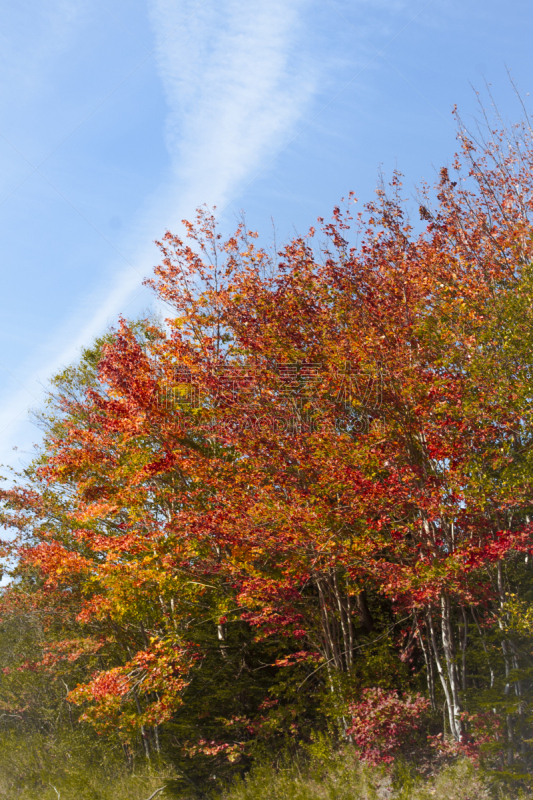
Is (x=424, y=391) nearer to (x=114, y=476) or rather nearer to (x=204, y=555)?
(x=204, y=555)

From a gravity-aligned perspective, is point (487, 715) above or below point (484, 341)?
below

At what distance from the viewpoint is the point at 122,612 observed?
1229 centimetres

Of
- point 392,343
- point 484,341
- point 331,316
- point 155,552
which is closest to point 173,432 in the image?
point 155,552

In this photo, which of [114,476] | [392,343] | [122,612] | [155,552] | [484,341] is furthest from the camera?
[114,476]

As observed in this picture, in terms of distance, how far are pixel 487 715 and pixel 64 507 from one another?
11932mm

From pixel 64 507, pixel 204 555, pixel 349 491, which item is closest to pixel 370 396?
pixel 349 491

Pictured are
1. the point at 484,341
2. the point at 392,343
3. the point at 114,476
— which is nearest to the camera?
the point at 484,341

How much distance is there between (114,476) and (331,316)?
666 cm

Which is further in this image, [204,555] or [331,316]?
[204,555]

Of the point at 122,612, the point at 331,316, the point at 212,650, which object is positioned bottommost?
the point at 212,650

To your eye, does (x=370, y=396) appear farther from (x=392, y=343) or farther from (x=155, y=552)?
(x=155, y=552)

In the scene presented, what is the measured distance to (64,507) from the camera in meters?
15.9

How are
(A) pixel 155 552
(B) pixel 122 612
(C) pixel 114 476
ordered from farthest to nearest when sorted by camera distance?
(C) pixel 114 476
(B) pixel 122 612
(A) pixel 155 552

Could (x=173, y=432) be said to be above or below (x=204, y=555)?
above
